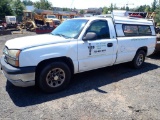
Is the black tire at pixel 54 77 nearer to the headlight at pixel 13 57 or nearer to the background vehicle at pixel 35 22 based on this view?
the headlight at pixel 13 57

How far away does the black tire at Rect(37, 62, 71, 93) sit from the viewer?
417cm

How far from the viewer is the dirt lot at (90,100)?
140 inches

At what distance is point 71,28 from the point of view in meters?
5.00

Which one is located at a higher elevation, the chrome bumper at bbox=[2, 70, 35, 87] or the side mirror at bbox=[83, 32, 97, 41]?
the side mirror at bbox=[83, 32, 97, 41]

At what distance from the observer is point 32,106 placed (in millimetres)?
3814

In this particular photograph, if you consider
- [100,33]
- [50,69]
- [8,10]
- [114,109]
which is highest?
[8,10]

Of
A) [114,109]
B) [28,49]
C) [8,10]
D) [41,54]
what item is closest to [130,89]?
[114,109]

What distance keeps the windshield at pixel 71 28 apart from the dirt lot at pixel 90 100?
137cm

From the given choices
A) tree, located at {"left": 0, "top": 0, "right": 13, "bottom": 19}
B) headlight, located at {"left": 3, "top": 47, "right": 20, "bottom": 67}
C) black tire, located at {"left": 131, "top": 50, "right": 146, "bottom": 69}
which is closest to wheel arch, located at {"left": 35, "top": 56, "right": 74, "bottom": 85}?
headlight, located at {"left": 3, "top": 47, "right": 20, "bottom": 67}

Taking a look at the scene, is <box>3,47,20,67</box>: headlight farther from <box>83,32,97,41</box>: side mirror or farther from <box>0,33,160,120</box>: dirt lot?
<box>83,32,97,41</box>: side mirror

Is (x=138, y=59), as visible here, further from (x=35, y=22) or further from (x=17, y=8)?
(x=17, y=8)

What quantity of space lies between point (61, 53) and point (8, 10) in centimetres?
3685

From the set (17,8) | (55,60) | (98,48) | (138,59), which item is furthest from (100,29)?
(17,8)

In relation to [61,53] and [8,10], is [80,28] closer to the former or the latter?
[61,53]
